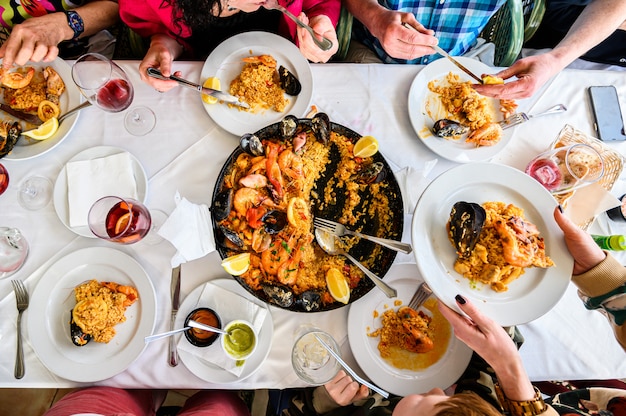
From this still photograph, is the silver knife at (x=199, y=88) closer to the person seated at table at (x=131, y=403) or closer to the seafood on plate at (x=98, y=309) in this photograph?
the seafood on plate at (x=98, y=309)

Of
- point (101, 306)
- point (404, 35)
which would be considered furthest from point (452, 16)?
point (101, 306)

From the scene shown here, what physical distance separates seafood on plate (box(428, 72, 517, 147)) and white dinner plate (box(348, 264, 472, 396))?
23.9 inches

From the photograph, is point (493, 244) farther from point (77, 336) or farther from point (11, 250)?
point (11, 250)

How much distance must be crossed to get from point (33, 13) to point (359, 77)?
1421 mm

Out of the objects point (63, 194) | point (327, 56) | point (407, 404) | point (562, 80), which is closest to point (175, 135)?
point (63, 194)

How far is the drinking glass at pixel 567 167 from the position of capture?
4.72 ft

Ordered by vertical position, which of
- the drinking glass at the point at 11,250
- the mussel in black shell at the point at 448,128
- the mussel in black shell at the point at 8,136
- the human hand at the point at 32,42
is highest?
the human hand at the point at 32,42

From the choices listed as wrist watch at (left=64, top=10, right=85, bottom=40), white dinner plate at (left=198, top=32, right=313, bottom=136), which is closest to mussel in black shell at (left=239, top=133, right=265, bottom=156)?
white dinner plate at (left=198, top=32, right=313, bottom=136)

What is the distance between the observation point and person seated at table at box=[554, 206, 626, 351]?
1318mm

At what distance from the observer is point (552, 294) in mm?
1242

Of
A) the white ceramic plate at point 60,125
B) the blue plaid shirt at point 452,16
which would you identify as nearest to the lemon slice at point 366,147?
the blue plaid shirt at point 452,16

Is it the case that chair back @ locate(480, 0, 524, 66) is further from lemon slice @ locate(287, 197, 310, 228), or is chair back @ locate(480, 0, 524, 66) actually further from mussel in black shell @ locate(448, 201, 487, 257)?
lemon slice @ locate(287, 197, 310, 228)

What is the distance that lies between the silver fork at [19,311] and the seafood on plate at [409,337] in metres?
1.25

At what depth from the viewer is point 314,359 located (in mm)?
1410
